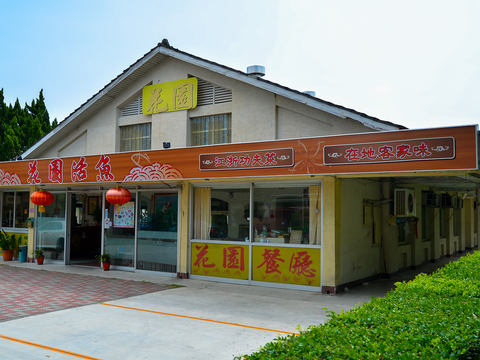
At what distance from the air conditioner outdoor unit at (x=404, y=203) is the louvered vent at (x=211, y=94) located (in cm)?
548

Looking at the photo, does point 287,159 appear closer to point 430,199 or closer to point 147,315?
point 147,315

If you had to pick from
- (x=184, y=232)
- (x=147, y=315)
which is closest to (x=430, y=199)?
(x=184, y=232)

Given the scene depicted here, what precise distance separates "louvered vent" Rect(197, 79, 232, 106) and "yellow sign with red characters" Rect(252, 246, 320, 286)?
13.5 feet

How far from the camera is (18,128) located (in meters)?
28.9

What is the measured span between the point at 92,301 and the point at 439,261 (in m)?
12.8

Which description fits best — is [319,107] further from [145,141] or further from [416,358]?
[416,358]

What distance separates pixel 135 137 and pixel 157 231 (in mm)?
3145

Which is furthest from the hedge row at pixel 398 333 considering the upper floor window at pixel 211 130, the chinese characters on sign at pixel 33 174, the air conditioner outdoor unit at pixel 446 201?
the chinese characters on sign at pixel 33 174

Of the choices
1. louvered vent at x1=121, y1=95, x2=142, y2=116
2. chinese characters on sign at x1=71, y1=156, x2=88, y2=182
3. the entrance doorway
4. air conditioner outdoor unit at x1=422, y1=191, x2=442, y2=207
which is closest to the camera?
chinese characters on sign at x1=71, y1=156, x2=88, y2=182

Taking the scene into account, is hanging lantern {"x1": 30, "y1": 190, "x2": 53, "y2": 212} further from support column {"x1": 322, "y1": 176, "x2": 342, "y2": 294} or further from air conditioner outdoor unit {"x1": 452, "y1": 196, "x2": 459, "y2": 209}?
air conditioner outdoor unit {"x1": 452, "y1": 196, "x2": 459, "y2": 209}

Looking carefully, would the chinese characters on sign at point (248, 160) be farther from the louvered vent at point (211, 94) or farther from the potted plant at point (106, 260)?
the potted plant at point (106, 260)

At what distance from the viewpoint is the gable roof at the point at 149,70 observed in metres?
9.34

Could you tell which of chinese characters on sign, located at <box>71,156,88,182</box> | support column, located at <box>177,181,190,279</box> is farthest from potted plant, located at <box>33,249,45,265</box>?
support column, located at <box>177,181,190,279</box>

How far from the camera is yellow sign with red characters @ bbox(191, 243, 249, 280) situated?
1068 cm
